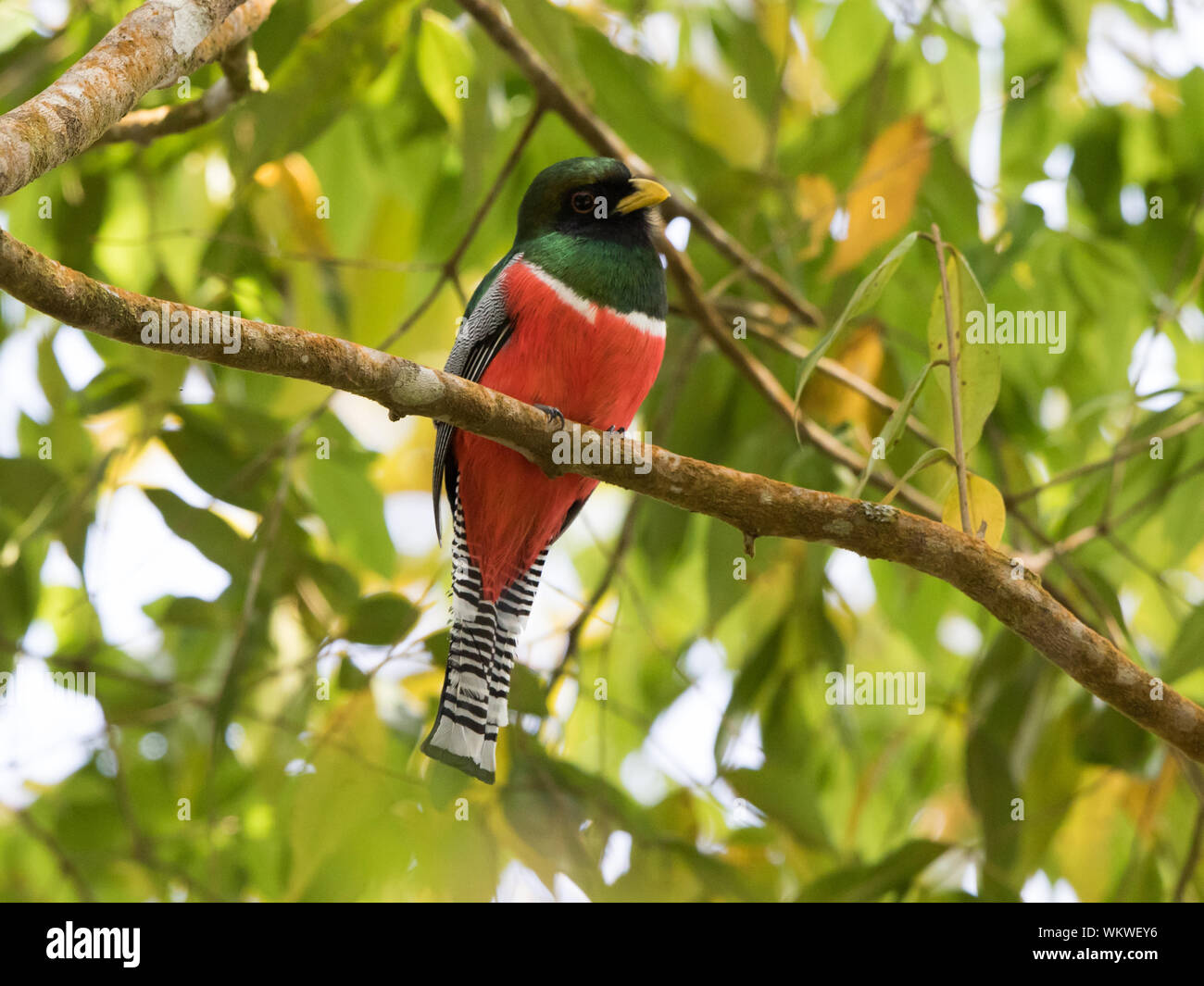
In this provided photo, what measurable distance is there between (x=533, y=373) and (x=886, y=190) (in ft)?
4.31

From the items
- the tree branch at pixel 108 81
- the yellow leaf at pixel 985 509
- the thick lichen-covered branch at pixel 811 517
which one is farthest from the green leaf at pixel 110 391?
the yellow leaf at pixel 985 509

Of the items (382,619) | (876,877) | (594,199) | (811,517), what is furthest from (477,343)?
(876,877)

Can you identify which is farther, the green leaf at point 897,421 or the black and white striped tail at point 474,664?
the black and white striped tail at point 474,664

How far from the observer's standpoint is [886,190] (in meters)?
3.58

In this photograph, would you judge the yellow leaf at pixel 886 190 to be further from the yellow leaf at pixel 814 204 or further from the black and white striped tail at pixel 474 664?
the black and white striped tail at pixel 474 664

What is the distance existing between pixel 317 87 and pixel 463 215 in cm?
62

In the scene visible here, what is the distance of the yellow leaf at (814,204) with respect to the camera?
13.3ft

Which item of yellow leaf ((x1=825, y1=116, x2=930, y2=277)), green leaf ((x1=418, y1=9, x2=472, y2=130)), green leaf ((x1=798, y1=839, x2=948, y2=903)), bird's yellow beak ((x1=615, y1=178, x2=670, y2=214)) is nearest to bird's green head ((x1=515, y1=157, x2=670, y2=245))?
bird's yellow beak ((x1=615, y1=178, x2=670, y2=214))

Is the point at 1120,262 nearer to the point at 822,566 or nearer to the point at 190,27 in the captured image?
the point at 822,566

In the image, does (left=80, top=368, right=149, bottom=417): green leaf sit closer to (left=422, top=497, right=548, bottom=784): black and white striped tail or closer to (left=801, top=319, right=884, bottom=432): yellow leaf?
(left=422, top=497, right=548, bottom=784): black and white striped tail

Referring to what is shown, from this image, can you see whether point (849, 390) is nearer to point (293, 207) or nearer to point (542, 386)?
point (542, 386)

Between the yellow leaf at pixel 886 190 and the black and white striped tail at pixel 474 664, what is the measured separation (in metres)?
1.35

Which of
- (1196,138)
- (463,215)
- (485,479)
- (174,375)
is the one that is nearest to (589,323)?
(485,479)
